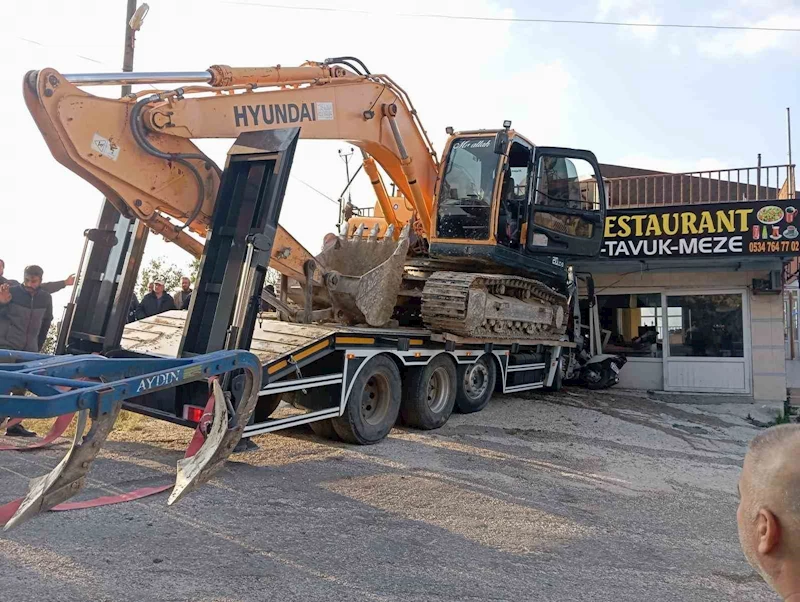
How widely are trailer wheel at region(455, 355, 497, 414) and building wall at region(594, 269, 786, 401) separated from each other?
509 centimetres

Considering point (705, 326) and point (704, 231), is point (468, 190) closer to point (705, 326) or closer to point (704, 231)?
point (704, 231)

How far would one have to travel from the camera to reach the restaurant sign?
1220 centimetres

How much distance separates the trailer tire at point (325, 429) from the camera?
25.2 feet

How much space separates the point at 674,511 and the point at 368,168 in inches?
253

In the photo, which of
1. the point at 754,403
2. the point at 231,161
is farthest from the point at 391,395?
the point at 754,403

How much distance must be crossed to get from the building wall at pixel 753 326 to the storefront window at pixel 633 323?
23 centimetres

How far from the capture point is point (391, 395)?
26.6 feet

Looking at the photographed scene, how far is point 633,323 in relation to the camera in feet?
47.8

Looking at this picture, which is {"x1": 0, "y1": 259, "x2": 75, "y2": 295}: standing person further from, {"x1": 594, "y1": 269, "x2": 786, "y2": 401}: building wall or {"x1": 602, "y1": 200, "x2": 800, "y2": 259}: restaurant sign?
{"x1": 594, "y1": 269, "x2": 786, "y2": 401}: building wall

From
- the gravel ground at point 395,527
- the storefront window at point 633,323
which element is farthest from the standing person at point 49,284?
the storefront window at point 633,323

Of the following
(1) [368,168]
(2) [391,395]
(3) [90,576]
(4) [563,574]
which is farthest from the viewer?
(1) [368,168]

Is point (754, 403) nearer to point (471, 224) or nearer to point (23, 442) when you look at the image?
point (471, 224)

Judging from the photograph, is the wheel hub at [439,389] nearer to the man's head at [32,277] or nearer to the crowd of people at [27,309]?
the crowd of people at [27,309]

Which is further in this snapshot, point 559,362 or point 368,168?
point 559,362
